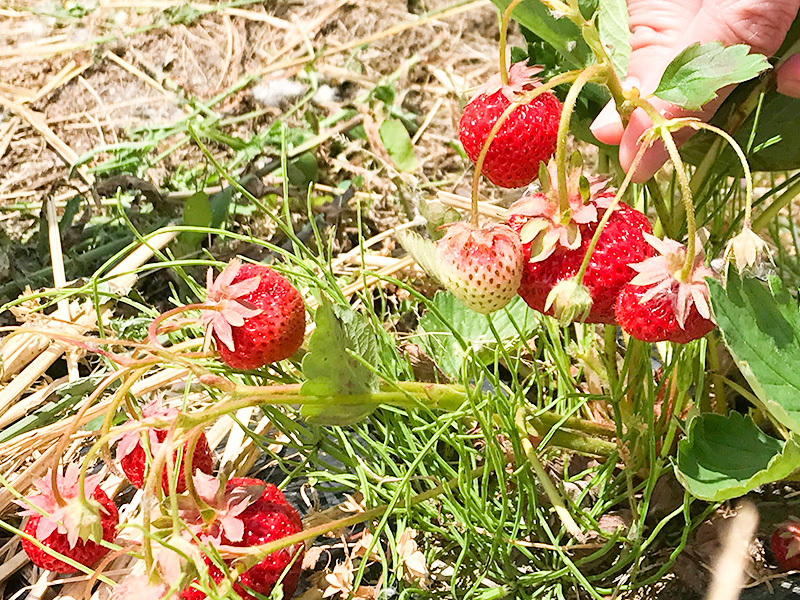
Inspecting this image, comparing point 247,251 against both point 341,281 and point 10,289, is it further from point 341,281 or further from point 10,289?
point 10,289

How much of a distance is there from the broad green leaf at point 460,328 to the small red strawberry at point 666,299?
0.29 m

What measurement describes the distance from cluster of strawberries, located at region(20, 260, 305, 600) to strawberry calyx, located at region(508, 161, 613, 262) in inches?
7.9

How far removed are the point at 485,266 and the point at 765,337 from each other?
20 centimetres

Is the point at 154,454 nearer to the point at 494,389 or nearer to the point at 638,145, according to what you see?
the point at 494,389

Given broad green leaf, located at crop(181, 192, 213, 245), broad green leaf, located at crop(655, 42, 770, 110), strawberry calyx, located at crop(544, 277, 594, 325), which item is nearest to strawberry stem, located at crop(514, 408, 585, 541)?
strawberry calyx, located at crop(544, 277, 594, 325)

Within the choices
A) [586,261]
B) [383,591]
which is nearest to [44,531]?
[383,591]

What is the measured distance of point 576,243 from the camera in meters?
0.55

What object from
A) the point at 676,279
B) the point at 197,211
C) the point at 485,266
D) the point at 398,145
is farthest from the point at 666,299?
the point at 398,145

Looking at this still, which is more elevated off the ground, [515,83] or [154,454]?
[515,83]

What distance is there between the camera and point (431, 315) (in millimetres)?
882

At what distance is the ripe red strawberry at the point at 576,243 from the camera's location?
56 cm

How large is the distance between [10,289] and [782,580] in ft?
3.30

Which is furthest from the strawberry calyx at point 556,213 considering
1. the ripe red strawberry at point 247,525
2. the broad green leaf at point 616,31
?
the ripe red strawberry at point 247,525

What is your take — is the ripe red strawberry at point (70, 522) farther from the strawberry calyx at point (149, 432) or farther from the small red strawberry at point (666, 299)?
the small red strawberry at point (666, 299)
